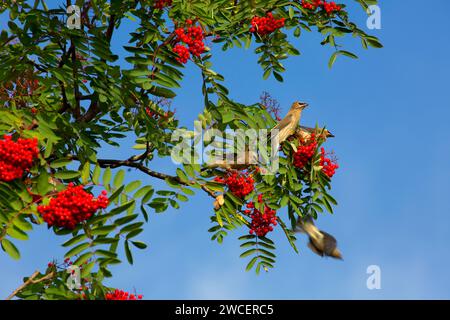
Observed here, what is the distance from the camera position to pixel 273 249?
652cm

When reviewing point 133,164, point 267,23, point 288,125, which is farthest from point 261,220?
point 267,23

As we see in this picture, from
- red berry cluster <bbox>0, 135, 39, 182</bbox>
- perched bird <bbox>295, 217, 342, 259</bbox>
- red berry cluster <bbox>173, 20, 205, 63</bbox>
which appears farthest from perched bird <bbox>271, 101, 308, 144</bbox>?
red berry cluster <bbox>0, 135, 39, 182</bbox>

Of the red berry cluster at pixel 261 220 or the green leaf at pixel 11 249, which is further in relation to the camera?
the red berry cluster at pixel 261 220

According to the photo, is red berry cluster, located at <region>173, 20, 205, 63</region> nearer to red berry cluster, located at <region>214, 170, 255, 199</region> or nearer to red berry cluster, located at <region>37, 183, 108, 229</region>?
red berry cluster, located at <region>214, 170, 255, 199</region>

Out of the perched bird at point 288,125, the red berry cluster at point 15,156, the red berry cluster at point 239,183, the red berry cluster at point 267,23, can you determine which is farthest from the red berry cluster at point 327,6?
the red berry cluster at point 15,156

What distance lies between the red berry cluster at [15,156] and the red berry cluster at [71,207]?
1.44 ft

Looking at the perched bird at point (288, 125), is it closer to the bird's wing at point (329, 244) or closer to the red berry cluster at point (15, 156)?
the bird's wing at point (329, 244)

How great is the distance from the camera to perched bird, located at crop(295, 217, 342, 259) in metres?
6.18

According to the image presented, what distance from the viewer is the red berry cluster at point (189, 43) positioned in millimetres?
5852

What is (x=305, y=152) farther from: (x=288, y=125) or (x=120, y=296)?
(x=120, y=296)

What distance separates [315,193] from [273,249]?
30.3 inches

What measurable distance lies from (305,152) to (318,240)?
3.11 feet

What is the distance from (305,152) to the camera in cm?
638
